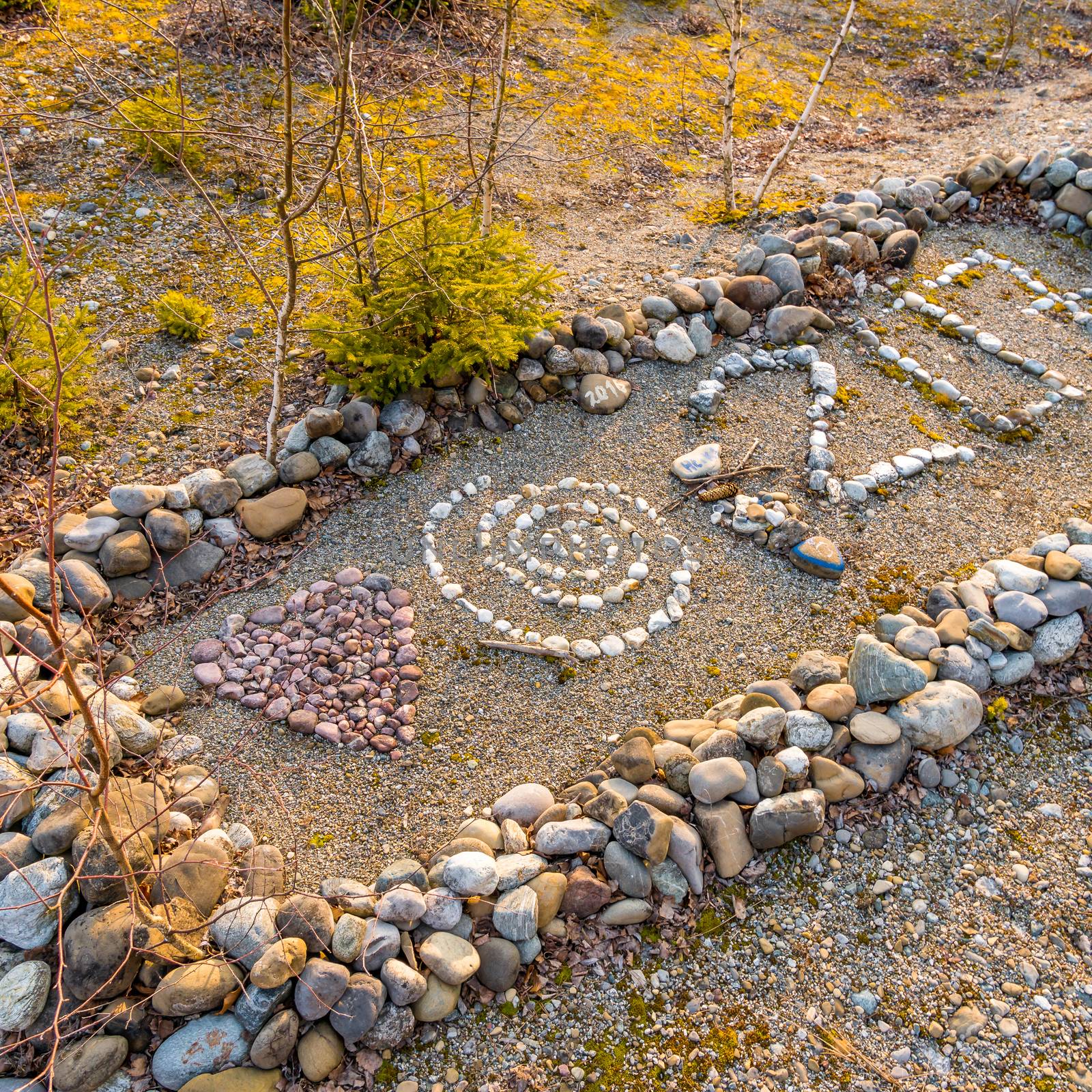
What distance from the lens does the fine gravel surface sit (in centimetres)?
390

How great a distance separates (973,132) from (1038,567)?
684 cm

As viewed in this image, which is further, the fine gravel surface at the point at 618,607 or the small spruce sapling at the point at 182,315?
the small spruce sapling at the point at 182,315

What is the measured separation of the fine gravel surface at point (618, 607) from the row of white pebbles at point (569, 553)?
0.06 metres

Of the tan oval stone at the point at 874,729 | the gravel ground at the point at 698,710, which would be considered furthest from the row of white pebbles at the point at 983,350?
the tan oval stone at the point at 874,729

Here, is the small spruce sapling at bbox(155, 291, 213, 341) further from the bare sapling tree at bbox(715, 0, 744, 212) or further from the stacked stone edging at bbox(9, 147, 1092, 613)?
the bare sapling tree at bbox(715, 0, 744, 212)

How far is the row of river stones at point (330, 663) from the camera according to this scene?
4105mm

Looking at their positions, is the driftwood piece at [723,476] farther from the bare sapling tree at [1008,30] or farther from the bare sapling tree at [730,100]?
the bare sapling tree at [1008,30]

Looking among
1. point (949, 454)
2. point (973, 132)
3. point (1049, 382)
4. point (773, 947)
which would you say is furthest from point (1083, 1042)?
point (973, 132)

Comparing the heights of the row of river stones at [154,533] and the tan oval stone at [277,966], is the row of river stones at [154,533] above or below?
above

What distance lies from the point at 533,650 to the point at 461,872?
1.38 m

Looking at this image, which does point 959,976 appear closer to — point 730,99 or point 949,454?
point 949,454

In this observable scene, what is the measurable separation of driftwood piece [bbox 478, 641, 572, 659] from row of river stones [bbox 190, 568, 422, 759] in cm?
47

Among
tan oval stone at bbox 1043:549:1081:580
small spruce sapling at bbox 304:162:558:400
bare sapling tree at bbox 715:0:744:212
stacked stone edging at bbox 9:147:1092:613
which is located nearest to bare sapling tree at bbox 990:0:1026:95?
stacked stone edging at bbox 9:147:1092:613

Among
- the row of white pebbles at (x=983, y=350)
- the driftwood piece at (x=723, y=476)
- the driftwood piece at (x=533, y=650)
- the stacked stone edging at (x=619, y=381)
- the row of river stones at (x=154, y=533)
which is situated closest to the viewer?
the row of river stones at (x=154, y=533)
